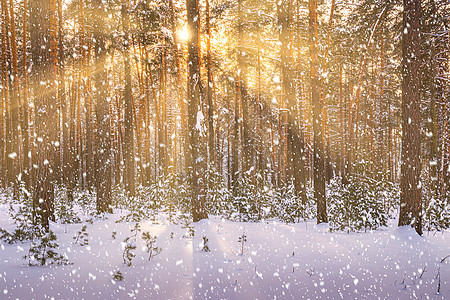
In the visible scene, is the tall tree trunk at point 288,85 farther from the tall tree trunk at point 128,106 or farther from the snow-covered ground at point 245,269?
the tall tree trunk at point 128,106

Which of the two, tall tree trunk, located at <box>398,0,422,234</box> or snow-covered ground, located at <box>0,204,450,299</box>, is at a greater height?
tall tree trunk, located at <box>398,0,422,234</box>

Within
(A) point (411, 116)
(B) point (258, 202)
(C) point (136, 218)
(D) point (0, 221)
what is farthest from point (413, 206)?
(D) point (0, 221)

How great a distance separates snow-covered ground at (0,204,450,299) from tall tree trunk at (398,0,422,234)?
0.65 meters

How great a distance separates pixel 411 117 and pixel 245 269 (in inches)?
214

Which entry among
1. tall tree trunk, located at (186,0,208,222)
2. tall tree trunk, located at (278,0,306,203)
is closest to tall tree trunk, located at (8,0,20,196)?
tall tree trunk, located at (186,0,208,222)

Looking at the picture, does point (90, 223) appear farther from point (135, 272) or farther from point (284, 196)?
point (284, 196)

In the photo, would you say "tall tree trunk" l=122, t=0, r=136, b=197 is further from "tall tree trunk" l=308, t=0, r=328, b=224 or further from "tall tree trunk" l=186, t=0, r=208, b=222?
"tall tree trunk" l=308, t=0, r=328, b=224

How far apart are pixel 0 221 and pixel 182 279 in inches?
278

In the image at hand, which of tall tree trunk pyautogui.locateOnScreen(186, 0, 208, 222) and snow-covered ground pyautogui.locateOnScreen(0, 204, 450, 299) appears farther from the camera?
tall tree trunk pyautogui.locateOnScreen(186, 0, 208, 222)

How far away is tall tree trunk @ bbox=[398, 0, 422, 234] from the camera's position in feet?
23.9

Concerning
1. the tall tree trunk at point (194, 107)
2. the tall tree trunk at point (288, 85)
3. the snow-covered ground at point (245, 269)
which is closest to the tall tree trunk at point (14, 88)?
the tall tree trunk at point (194, 107)

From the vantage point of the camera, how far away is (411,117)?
7348 millimetres

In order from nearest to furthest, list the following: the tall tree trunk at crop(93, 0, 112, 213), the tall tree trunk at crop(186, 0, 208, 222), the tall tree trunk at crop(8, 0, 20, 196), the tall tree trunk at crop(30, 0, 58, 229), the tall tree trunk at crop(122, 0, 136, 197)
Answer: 1. the tall tree trunk at crop(30, 0, 58, 229)
2. the tall tree trunk at crop(186, 0, 208, 222)
3. the tall tree trunk at crop(93, 0, 112, 213)
4. the tall tree trunk at crop(122, 0, 136, 197)
5. the tall tree trunk at crop(8, 0, 20, 196)

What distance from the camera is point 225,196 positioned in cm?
1259
